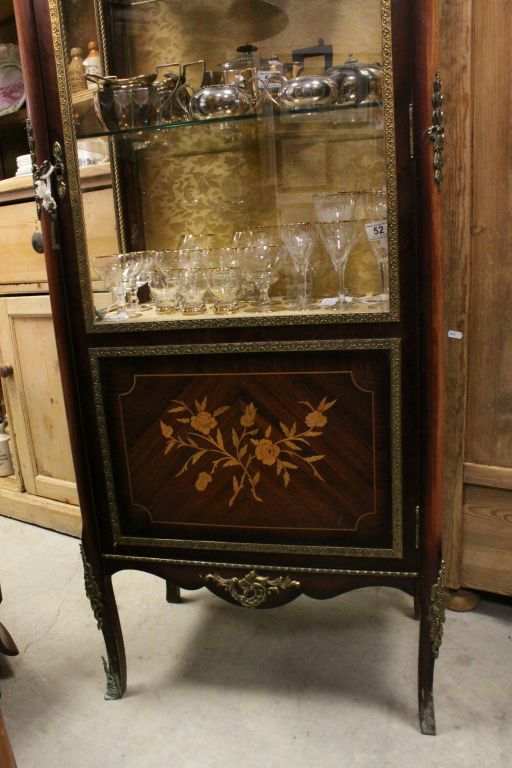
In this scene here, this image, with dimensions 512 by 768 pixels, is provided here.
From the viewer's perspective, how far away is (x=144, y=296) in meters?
1.56

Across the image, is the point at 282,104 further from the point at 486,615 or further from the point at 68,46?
the point at 486,615

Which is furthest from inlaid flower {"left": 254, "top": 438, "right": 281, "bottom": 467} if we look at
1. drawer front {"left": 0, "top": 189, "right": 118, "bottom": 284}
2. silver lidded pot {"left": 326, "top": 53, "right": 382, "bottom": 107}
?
drawer front {"left": 0, "top": 189, "right": 118, "bottom": 284}

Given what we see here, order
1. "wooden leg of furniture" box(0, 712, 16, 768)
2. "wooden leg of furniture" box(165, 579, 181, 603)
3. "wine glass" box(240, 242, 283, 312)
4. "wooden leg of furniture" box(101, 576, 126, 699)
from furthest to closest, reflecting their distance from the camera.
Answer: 1. "wooden leg of furniture" box(165, 579, 181, 603)
2. "wooden leg of furniture" box(101, 576, 126, 699)
3. "wine glass" box(240, 242, 283, 312)
4. "wooden leg of furniture" box(0, 712, 16, 768)

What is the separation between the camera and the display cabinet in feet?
4.18

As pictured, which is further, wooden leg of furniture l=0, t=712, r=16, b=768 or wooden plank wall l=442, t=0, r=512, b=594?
wooden plank wall l=442, t=0, r=512, b=594

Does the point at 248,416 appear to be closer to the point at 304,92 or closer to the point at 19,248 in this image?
the point at 304,92

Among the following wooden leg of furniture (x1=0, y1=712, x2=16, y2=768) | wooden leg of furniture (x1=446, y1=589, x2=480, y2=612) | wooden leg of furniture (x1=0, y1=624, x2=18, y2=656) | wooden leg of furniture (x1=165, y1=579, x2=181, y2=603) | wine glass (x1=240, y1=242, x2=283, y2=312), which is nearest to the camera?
wooden leg of furniture (x1=0, y1=712, x2=16, y2=768)

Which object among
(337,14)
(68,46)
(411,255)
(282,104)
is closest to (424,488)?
(411,255)

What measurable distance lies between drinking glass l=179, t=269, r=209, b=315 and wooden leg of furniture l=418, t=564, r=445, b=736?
0.76 m

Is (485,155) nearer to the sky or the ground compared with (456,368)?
nearer to the sky

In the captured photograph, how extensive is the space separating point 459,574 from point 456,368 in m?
0.59

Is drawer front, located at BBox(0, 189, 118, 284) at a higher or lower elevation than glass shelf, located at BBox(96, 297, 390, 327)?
higher

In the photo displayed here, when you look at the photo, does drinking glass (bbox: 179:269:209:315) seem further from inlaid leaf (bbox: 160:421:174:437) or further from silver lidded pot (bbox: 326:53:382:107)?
silver lidded pot (bbox: 326:53:382:107)

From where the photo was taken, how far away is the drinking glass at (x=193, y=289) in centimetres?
145
